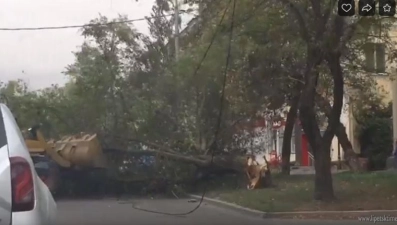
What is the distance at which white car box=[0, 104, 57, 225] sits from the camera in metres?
4.23

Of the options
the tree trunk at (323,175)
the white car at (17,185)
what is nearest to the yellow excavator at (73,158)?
the tree trunk at (323,175)

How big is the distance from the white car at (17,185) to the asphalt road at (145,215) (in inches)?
395

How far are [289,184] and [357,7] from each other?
793 centimetres

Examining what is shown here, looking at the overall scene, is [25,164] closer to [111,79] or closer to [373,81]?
[111,79]

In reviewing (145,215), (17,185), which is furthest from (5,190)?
(145,215)

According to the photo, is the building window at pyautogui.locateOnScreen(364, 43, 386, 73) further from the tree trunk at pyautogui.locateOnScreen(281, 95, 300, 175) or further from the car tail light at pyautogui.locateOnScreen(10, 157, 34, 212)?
the car tail light at pyautogui.locateOnScreen(10, 157, 34, 212)

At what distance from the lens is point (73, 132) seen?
20.7 meters

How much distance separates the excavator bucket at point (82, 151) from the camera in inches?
740

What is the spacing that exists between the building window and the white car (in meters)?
15.6

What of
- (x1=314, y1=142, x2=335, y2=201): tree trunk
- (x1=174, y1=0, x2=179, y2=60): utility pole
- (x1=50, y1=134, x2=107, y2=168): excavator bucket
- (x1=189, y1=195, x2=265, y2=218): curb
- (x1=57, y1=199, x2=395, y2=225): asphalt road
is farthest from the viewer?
(x1=174, y1=0, x2=179, y2=60): utility pole

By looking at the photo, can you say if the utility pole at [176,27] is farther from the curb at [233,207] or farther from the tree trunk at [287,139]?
the curb at [233,207]

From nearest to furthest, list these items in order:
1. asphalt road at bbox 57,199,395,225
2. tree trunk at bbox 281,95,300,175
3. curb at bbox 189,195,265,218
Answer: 1. asphalt road at bbox 57,199,395,225
2. curb at bbox 189,195,265,218
3. tree trunk at bbox 281,95,300,175

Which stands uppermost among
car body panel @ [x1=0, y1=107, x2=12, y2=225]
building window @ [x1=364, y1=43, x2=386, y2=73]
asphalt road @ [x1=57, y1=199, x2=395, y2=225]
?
building window @ [x1=364, y1=43, x2=386, y2=73]

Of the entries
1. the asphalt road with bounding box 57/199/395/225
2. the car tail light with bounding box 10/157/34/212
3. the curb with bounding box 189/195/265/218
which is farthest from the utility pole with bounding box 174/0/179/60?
the car tail light with bounding box 10/157/34/212
